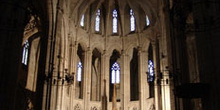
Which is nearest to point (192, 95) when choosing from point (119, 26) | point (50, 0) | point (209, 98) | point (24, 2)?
point (209, 98)

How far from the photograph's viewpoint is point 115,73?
119 feet

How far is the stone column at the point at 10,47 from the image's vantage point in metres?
13.2

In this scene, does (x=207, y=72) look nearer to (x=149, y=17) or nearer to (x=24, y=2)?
(x=24, y=2)

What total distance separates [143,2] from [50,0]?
12.1 meters

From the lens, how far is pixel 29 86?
29891 millimetres

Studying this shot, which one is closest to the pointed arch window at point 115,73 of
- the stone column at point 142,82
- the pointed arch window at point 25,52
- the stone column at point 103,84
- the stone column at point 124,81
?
the stone column at point 124,81

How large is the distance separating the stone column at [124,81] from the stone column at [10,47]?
19843mm

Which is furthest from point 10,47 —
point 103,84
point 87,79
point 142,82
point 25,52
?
point 103,84

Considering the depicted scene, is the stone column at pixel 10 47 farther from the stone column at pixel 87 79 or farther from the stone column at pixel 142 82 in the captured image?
the stone column at pixel 142 82

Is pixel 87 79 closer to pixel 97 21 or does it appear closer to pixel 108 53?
pixel 108 53

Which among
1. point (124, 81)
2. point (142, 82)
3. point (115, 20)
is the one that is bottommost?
point (142, 82)

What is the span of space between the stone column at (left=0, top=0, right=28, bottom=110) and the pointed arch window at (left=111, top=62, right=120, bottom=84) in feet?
72.6

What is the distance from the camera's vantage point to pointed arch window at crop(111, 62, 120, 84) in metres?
36.0

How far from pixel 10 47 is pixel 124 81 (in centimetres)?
2077
